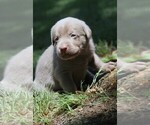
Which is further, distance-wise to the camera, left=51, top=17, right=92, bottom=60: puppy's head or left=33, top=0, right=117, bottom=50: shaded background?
left=33, top=0, right=117, bottom=50: shaded background

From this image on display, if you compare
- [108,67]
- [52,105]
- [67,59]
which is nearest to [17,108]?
[52,105]

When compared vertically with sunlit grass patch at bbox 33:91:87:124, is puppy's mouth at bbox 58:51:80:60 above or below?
above

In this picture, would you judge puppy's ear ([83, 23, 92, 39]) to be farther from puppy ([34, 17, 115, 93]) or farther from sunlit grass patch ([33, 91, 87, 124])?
sunlit grass patch ([33, 91, 87, 124])

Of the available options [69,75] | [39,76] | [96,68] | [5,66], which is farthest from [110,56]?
[5,66]

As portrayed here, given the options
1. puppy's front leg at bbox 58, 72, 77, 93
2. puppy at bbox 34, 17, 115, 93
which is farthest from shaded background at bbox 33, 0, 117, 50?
puppy's front leg at bbox 58, 72, 77, 93

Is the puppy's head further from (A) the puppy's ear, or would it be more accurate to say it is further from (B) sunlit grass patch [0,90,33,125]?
(B) sunlit grass patch [0,90,33,125]

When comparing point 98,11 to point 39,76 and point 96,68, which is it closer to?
point 96,68

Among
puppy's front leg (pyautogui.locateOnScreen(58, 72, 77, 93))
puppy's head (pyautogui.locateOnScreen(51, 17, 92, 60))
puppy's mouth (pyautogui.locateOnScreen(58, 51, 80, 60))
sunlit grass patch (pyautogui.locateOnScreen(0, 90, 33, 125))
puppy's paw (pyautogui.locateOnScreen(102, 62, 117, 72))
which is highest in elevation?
puppy's head (pyautogui.locateOnScreen(51, 17, 92, 60))

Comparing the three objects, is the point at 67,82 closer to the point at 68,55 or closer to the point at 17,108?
the point at 68,55

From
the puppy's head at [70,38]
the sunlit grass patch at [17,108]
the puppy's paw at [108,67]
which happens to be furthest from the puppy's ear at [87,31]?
the sunlit grass patch at [17,108]
